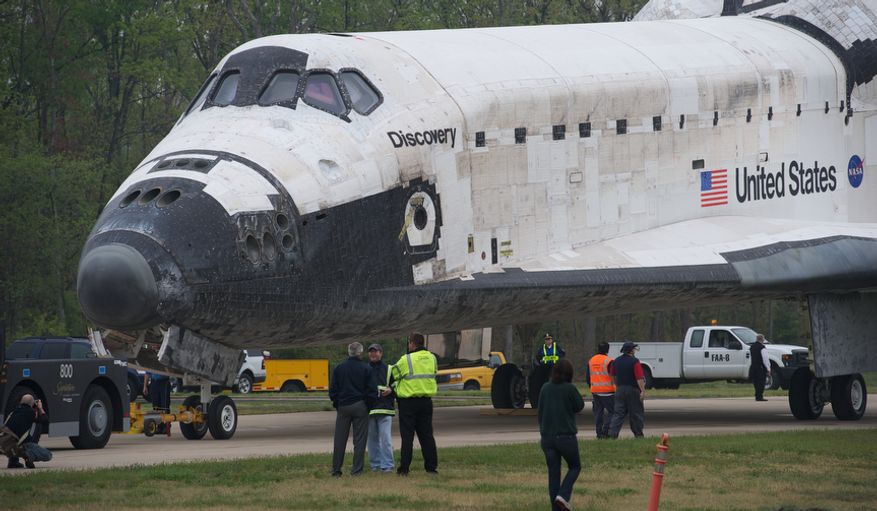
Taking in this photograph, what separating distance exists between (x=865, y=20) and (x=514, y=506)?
12865 millimetres

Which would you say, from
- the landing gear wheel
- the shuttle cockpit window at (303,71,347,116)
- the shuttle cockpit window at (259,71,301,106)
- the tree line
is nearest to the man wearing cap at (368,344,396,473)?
the shuttle cockpit window at (303,71,347,116)

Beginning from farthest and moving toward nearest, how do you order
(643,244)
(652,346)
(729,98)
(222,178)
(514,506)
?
(652,346), (729,98), (643,244), (222,178), (514,506)

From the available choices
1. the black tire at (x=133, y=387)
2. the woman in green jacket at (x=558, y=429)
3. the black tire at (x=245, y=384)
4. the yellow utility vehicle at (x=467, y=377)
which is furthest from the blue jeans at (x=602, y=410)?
the black tire at (x=245, y=384)

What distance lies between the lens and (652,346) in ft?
122

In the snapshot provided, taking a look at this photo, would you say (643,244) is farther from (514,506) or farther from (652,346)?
(652,346)

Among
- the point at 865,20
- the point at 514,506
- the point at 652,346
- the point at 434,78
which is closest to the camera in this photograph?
the point at 514,506

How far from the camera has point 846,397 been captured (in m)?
20.5

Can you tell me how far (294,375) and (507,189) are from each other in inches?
995

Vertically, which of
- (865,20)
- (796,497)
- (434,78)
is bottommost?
(796,497)

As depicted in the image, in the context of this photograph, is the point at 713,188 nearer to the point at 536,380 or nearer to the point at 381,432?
the point at 536,380

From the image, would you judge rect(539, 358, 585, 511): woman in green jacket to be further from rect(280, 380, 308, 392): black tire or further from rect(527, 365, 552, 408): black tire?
rect(280, 380, 308, 392): black tire

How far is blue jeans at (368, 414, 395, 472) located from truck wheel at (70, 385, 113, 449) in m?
5.68

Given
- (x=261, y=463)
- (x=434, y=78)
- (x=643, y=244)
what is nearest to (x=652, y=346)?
(x=643, y=244)

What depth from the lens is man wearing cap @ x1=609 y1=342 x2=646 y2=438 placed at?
1653cm
